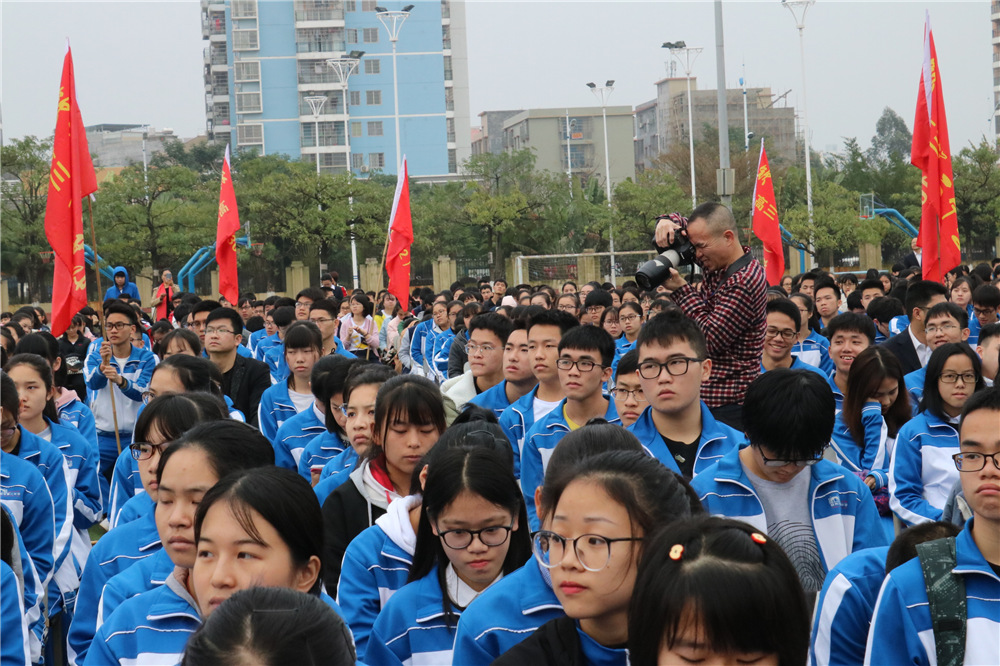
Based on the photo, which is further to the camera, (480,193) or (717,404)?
(480,193)

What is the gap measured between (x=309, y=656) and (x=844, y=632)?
4.75 feet

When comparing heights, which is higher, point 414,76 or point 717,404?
point 414,76

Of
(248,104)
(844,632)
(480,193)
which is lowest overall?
(844,632)

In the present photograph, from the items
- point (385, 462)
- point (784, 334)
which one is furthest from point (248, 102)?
point (385, 462)

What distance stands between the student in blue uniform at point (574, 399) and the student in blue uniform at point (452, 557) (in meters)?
1.80

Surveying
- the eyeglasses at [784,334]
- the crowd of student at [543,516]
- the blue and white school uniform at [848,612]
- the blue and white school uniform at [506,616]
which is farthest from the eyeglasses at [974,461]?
the eyeglasses at [784,334]

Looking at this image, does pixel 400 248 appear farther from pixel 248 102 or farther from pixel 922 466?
pixel 248 102

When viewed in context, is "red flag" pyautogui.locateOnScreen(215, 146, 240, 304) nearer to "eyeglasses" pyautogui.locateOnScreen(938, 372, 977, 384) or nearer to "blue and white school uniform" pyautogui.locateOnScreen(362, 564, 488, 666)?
"eyeglasses" pyautogui.locateOnScreen(938, 372, 977, 384)

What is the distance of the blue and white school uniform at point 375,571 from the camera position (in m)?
3.31

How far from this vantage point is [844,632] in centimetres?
280

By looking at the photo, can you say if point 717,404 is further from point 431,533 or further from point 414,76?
point 414,76

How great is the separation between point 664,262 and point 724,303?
332mm

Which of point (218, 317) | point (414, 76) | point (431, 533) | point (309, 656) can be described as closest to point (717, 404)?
point (431, 533)

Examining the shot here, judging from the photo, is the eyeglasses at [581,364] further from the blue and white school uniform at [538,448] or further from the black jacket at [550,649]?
the black jacket at [550,649]
